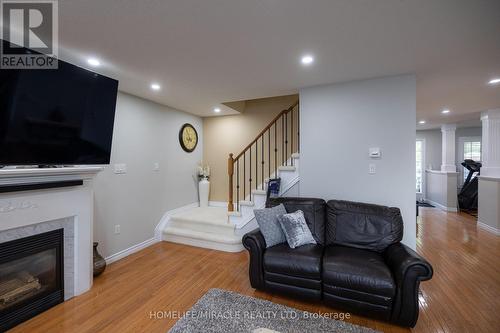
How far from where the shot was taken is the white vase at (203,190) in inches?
197

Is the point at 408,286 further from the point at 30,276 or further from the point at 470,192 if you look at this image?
the point at 470,192

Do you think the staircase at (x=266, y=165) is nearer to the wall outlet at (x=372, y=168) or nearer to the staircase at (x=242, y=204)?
the staircase at (x=242, y=204)

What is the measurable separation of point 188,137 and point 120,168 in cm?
174

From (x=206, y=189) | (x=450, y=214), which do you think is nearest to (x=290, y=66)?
(x=206, y=189)

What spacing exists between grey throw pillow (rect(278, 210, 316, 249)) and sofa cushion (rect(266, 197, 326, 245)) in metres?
0.10

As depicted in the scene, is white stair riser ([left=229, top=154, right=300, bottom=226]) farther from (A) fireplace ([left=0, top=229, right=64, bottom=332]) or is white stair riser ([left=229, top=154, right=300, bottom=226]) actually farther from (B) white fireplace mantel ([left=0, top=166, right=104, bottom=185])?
(A) fireplace ([left=0, top=229, right=64, bottom=332])

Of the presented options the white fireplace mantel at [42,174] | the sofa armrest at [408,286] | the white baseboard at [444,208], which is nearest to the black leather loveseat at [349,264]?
the sofa armrest at [408,286]

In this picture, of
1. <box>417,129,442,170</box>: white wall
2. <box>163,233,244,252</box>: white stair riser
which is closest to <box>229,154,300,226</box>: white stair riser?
<box>163,233,244,252</box>: white stair riser

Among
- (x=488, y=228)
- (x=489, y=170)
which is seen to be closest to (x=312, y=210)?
(x=488, y=228)

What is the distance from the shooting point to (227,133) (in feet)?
16.8

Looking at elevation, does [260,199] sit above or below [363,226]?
above

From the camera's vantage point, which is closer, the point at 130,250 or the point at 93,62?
the point at 93,62

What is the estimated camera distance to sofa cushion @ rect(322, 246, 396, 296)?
1.93 m

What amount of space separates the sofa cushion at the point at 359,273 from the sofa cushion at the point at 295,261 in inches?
3.7
